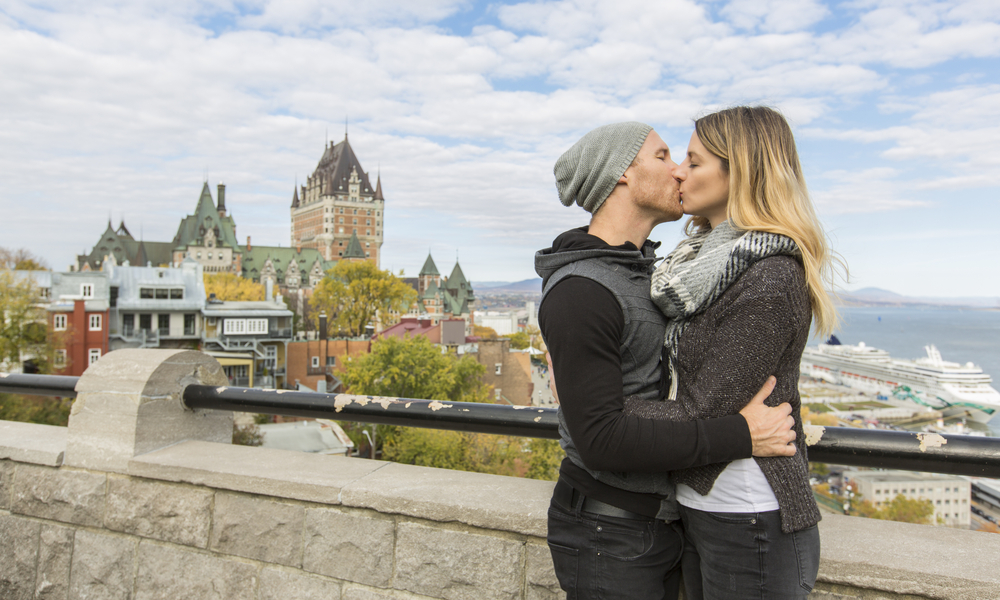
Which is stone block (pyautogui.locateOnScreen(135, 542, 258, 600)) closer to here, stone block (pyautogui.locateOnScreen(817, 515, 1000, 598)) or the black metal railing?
the black metal railing

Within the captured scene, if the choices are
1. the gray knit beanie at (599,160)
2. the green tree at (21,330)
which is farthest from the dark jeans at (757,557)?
the green tree at (21,330)

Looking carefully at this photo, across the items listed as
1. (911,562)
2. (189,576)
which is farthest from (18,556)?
(911,562)

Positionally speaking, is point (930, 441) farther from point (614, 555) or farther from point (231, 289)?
point (231, 289)

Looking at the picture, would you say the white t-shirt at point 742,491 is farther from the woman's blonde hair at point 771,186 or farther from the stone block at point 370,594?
the stone block at point 370,594

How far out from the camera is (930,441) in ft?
5.51

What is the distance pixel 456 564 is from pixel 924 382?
8809cm

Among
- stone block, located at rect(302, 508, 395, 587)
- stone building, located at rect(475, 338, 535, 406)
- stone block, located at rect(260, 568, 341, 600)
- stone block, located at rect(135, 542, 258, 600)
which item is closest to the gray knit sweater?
A: stone block, located at rect(302, 508, 395, 587)

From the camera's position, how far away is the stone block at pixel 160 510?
96.9 inches

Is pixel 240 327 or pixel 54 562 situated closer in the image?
pixel 54 562

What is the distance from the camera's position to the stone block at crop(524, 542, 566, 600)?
1.96 m

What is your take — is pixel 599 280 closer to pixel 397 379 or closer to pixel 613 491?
pixel 613 491

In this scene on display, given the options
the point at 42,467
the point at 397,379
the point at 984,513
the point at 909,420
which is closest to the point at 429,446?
the point at 397,379

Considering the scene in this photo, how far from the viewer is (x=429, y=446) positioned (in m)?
23.2

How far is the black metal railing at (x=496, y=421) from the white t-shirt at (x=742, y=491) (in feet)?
1.45
